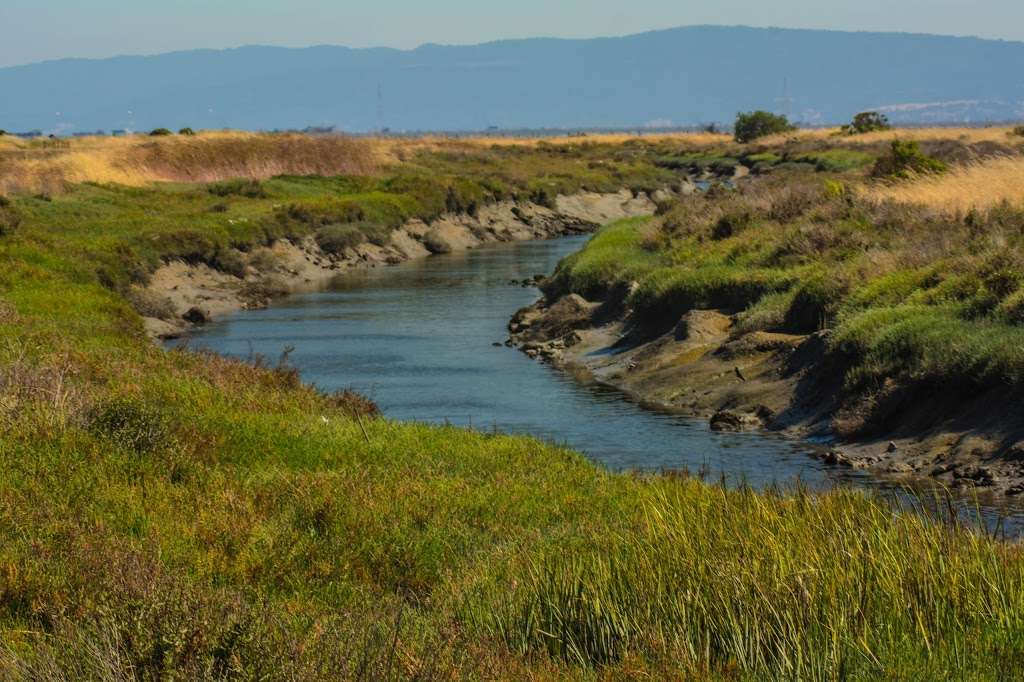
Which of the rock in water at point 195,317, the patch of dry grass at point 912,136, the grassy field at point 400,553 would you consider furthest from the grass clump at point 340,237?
the patch of dry grass at point 912,136

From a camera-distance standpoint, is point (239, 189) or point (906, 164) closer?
point (906, 164)

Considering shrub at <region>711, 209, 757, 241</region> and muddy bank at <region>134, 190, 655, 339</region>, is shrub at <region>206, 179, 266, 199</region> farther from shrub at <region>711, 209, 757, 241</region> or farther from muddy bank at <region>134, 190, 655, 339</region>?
shrub at <region>711, 209, 757, 241</region>

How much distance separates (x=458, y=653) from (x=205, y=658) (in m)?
1.65

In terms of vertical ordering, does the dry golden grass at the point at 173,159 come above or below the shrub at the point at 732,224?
above

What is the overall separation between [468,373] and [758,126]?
132233 millimetres

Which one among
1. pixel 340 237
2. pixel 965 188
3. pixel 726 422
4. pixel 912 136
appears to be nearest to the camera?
pixel 726 422

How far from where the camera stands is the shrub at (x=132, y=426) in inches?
632

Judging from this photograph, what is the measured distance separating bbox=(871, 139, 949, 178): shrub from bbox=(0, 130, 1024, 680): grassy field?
761 inches

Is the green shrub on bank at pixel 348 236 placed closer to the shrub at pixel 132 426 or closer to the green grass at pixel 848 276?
the green grass at pixel 848 276

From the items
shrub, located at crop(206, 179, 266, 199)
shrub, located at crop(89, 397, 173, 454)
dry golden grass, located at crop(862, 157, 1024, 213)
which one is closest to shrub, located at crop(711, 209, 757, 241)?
dry golden grass, located at crop(862, 157, 1024, 213)

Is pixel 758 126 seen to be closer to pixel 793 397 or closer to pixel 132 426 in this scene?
pixel 793 397

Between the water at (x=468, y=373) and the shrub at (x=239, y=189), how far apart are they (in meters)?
15.9

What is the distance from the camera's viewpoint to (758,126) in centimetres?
16062

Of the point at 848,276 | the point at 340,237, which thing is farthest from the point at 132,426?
the point at 340,237
